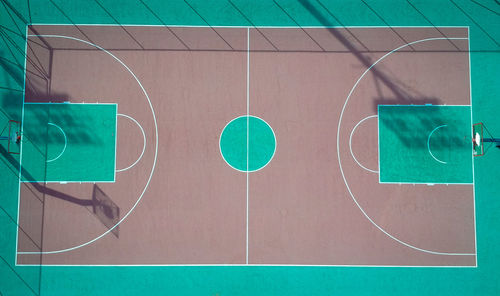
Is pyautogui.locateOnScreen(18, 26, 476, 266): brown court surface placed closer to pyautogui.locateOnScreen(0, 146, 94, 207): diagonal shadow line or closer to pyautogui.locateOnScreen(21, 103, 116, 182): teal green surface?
pyautogui.locateOnScreen(0, 146, 94, 207): diagonal shadow line

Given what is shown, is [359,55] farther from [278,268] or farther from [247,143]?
[278,268]

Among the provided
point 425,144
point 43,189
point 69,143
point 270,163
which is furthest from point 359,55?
point 43,189

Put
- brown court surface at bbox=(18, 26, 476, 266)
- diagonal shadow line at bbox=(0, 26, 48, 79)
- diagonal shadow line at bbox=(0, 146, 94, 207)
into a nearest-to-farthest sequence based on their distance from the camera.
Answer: brown court surface at bbox=(18, 26, 476, 266) → diagonal shadow line at bbox=(0, 146, 94, 207) → diagonal shadow line at bbox=(0, 26, 48, 79)

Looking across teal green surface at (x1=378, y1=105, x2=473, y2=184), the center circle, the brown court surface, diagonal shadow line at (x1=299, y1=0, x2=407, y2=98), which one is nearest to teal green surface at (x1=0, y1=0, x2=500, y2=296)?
diagonal shadow line at (x1=299, y1=0, x2=407, y2=98)

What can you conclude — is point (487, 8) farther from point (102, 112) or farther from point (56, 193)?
point (56, 193)

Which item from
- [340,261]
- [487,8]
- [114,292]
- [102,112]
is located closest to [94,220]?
[114,292]
